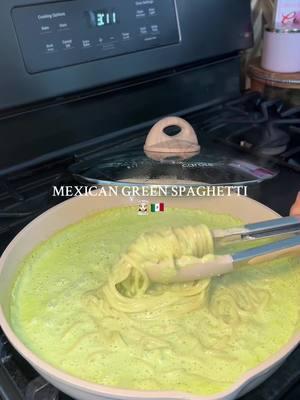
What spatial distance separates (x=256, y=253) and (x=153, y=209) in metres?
0.33

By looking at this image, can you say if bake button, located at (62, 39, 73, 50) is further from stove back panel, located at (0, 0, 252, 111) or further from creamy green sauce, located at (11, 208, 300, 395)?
creamy green sauce, located at (11, 208, 300, 395)

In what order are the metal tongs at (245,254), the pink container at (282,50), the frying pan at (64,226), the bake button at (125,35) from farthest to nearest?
the pink container at (282,50) → the bake button at (125,35) → the metal tongs at (245,254) → the frying pan at (64,226)

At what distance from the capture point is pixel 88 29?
954mm

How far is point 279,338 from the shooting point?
25.3 inches

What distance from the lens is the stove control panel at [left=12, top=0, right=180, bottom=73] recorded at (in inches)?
35.5


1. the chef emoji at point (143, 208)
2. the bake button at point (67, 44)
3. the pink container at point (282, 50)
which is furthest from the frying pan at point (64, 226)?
the pink container at point (282, 50)

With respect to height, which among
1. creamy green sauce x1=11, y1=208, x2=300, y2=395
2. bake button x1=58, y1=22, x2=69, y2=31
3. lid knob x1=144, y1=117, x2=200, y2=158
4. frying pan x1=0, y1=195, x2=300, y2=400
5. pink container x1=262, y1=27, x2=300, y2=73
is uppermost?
bake button x1=58, y1=22, x2=69, y2=31

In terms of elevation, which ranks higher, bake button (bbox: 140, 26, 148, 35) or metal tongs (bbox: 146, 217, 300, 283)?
bake button (bbox: 140, 26, 148, 35)

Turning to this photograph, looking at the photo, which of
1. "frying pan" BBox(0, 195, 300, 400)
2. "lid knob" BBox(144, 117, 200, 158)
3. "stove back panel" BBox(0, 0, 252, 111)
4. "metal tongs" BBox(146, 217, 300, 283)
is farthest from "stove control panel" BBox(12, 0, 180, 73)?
"metal tongs" BBox(146, 217, 300, 283)

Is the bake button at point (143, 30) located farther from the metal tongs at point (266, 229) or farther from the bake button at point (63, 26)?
the metal tongs at point (266, 229)

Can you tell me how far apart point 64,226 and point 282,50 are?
0.84 metres

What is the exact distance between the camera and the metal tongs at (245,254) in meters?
0.68

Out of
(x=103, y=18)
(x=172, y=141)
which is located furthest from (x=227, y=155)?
(x=103, y=18)

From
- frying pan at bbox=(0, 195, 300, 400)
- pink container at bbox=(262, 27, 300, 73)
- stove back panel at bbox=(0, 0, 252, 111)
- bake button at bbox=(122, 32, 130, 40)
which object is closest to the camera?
frying pan at bbox=(0, 195, 300, 400)
